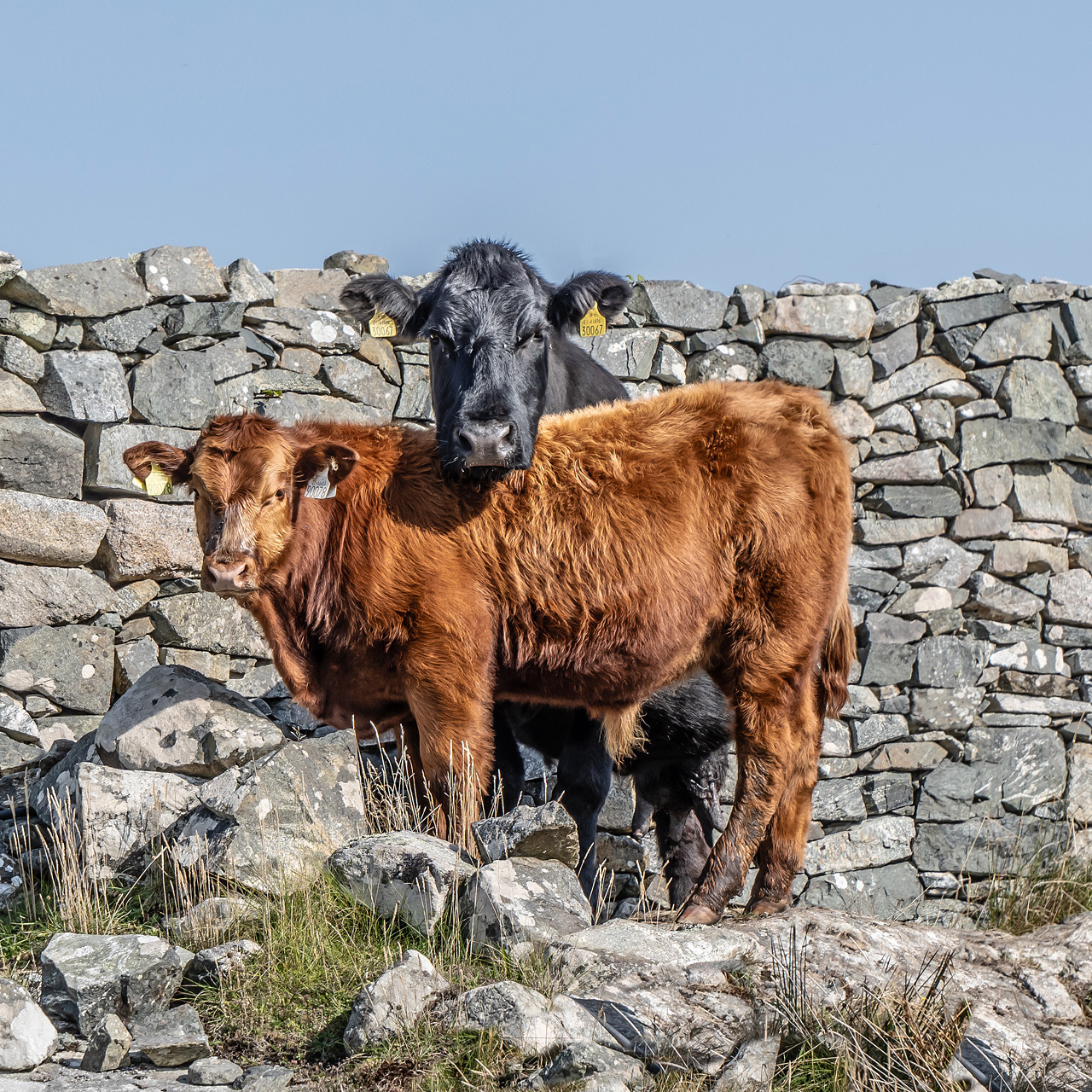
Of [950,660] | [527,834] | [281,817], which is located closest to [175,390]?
[281,817]

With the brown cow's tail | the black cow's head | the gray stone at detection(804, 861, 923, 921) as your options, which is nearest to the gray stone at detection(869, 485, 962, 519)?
the gray stone at detection(804, 861, 923, 921)

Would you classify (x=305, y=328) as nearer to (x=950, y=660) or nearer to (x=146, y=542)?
(x=146, y=542)

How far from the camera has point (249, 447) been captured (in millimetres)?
5020

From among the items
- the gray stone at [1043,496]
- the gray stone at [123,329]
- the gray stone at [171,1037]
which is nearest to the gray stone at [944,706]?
the gray stone at [1043,496]

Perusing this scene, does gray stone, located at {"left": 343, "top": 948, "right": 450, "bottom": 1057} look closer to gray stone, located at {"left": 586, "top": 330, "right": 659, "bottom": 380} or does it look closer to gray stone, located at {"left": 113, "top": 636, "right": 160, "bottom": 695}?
gray stone, located at {"left": 113, "top": 636, "right": 160, "bottom": 695}

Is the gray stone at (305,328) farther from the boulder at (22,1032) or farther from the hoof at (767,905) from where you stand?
the boulder at (22,1032)

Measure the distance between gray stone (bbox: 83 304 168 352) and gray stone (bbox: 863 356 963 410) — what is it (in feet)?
17.7

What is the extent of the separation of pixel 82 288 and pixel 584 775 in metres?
4.51

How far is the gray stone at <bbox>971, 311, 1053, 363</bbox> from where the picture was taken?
31.6 feet

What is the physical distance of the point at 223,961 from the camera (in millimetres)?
4152

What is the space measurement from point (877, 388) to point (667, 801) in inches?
155

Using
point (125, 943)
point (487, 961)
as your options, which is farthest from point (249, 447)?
point (487, 961)

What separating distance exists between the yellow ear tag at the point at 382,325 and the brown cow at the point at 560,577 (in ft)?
5.11

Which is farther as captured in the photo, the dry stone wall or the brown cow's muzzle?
the dry stone wall
